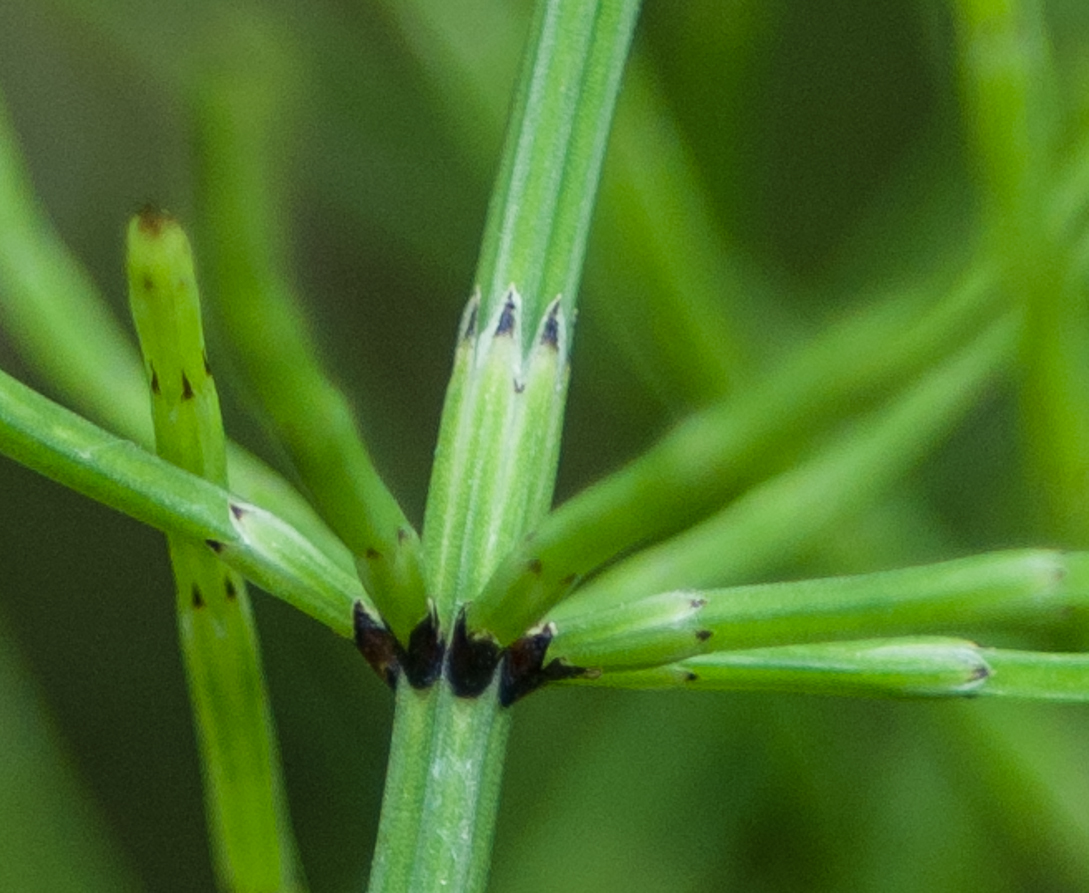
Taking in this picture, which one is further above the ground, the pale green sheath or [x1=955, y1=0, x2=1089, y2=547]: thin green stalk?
[x1=955, y1=0, x2=1089, y2=547]: thin green stalk

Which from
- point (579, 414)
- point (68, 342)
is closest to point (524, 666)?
point (68, 342)

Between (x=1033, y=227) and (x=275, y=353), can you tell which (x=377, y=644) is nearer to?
(x=275, y=353)

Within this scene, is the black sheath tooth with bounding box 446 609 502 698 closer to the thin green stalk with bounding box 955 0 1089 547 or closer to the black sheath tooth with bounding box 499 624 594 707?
the black sheath tooth with bounding box 499 624 594 707

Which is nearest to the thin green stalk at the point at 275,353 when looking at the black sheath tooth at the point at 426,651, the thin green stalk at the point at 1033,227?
the black sheath tooth at the point at 426,651

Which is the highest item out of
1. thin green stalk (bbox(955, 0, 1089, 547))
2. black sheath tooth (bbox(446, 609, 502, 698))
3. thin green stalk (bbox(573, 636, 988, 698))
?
thin green stalk (bbox(955, 0, 1089, 547))

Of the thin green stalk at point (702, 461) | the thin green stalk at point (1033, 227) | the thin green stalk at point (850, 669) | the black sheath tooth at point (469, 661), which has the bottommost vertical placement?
the black sheath tooth at point (469, 661)

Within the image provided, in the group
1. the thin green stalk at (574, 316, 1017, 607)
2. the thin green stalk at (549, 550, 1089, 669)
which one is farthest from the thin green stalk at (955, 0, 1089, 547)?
the thin green stalk at (549, 550, 1089, 669)

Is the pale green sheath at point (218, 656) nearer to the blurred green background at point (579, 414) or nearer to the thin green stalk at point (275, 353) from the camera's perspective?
the thin green stalk at point (275, 353)
